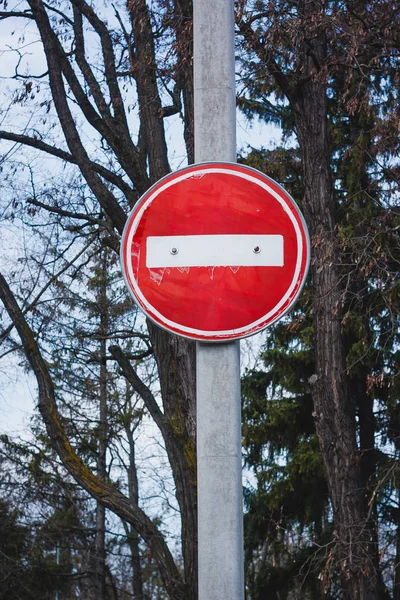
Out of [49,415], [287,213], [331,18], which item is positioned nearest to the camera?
[287,213]

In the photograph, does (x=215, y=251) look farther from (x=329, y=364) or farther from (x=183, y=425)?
(x=329, y=364)

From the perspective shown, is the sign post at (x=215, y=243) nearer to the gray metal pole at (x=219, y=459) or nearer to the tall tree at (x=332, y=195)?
the gray metal pole at (x=219, y=459)

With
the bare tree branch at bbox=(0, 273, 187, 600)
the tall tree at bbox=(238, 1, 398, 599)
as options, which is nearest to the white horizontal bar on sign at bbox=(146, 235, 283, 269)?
the tall tree at bbox=(238, 1, 398, 599)

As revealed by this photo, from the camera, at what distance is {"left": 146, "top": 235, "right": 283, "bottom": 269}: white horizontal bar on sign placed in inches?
113

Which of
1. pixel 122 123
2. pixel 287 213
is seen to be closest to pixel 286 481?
pixel 122 123

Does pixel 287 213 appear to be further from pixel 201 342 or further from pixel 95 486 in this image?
pixel 95 486

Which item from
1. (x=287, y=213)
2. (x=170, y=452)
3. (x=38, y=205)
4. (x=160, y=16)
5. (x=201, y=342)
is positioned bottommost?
(x=201, y=342)

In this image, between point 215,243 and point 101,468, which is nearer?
point 215,243

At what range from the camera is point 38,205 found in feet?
43.6

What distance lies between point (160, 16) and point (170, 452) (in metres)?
5.12

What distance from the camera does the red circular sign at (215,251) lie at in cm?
285

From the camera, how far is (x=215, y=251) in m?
2.88

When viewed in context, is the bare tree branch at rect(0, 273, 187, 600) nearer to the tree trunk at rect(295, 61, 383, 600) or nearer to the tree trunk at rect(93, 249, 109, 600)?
the tree trunk at rect(295, 61, 383, 600)

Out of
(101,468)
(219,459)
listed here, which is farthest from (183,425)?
(101,468)
